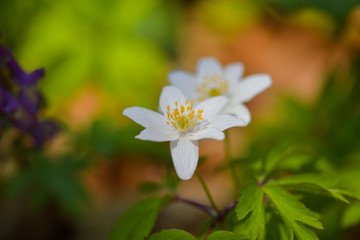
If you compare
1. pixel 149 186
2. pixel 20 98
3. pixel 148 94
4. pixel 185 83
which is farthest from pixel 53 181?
pixel 148 94

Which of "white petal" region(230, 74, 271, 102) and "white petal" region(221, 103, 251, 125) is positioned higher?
"white petal" region(230, 74, 271, 102)

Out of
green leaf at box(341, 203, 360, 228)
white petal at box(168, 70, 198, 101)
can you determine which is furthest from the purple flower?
green leaf at box(341, 203, 360, 228)

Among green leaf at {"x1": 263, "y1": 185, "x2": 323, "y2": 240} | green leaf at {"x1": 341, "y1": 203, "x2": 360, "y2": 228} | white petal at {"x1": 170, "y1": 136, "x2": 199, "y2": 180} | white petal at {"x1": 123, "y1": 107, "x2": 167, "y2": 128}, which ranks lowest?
green leaf at {"x1": 341, "y1": 203, "x2": 360, "y2": 228}

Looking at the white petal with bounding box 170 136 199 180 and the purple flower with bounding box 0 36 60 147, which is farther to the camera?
the purple flower with bounding box 0 36 60 147

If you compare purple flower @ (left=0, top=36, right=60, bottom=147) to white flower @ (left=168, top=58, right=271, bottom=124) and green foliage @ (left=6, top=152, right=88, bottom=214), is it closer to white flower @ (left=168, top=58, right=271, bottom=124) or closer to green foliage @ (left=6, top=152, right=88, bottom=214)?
green foliage @ (left=6, top=152, right=88, bottom=214)

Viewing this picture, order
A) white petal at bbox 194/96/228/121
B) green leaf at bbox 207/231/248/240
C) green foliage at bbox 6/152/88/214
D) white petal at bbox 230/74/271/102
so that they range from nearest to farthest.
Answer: green leaf at bbox 207/231/248/240 < white petal at bbox 194/96/228/121 < white petal at bbox 230/74/271/102 < green foliage at bbox 6/152/88/214

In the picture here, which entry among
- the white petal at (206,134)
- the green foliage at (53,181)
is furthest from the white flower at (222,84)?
the green foliage at (53,181)

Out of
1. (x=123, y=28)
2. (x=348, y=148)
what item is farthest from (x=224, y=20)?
(x=348, y=148)

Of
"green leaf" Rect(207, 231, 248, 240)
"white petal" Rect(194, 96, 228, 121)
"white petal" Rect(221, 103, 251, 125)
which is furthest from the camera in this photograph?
"white petal" Rect(221, 103, 251, 125)
